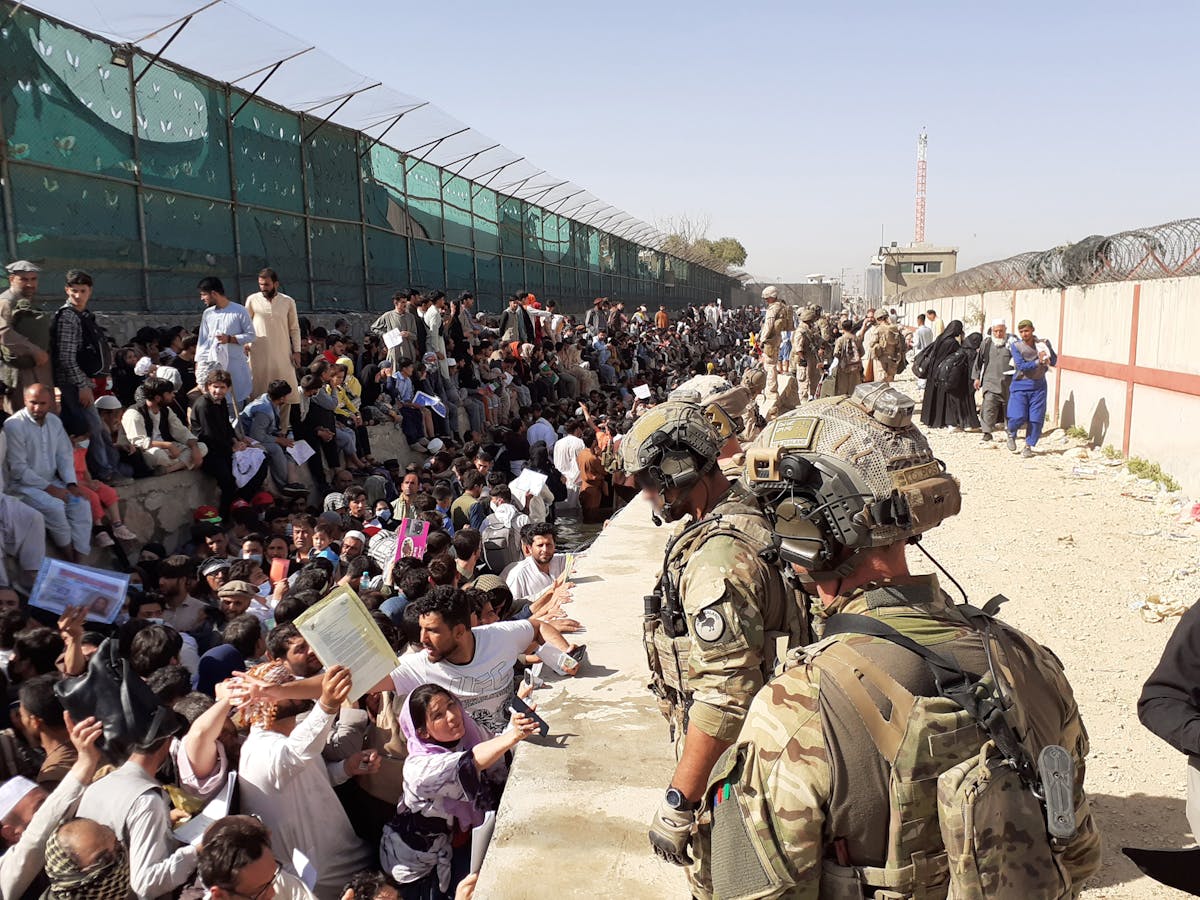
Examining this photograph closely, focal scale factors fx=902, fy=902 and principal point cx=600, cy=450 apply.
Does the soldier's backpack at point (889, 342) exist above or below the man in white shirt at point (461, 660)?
above

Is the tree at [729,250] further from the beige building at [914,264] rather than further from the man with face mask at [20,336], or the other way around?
the man with face mask at [20,336]

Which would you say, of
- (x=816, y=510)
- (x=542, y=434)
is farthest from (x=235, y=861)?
(x=542, y=434)

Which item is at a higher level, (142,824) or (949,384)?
(949,384)

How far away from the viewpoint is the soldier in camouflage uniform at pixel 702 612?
2359mm

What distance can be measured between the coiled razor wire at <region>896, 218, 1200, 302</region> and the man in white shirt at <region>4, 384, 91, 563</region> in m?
10.4

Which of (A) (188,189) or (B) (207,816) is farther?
(A) (188,189)

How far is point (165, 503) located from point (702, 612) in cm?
669

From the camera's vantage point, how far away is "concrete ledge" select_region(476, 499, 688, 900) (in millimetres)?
3037

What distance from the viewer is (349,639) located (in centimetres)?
319

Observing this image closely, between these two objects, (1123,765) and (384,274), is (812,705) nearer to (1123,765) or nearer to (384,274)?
(1123,765)

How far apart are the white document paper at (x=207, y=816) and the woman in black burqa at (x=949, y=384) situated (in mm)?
12878

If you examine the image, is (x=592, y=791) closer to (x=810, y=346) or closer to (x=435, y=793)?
(x=435, y=793)

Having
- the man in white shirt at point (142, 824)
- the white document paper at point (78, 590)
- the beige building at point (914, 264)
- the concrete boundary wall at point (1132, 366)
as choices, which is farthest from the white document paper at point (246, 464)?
the beige building at point (914, 264)

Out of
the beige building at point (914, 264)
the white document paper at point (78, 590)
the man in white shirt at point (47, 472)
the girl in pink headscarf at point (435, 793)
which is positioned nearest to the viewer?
the girl in pink headscarf at point (435, 793)
